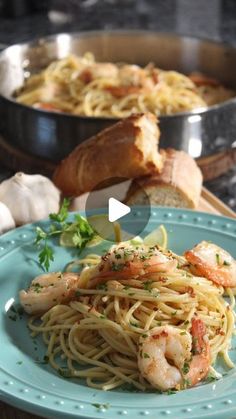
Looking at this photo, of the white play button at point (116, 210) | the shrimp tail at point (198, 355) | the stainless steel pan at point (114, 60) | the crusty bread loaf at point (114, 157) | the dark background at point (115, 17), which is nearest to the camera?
the shrimp tail at point (198, 355)

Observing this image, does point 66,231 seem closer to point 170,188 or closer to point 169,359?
point 170,188

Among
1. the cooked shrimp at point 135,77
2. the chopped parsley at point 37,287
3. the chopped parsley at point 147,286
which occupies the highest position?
the chopped parsley at point 147,286

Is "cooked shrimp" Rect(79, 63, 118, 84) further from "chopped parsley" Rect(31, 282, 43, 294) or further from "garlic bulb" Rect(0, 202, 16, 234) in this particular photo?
"chopped parsley" Rect(31, 282, 43, 294)

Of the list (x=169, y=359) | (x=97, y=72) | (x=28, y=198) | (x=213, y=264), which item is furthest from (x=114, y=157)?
(x=169, y=359)

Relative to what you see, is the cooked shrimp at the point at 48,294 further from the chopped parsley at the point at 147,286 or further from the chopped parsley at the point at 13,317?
the chopped parsley at the point at 147,286

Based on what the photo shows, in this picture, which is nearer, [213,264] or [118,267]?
[118,267]

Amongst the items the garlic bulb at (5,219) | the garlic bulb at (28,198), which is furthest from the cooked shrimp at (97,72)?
the garlic bulb at (5,219)

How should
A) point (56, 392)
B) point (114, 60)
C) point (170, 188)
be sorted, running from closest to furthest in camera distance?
point (56, 392) < point (170, 188) < point (114, 60)

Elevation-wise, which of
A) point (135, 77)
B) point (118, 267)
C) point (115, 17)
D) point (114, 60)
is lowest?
point (115, 17)

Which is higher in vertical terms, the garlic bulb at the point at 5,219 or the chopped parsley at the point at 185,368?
the chopped parsley at the point at 185,368
